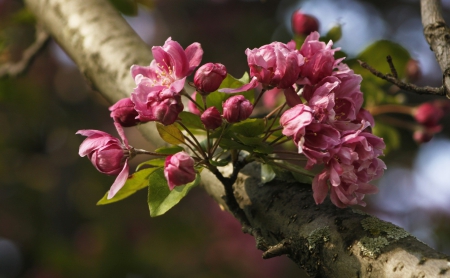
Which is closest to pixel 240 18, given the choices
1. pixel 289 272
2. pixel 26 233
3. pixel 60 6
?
pixel 289 272

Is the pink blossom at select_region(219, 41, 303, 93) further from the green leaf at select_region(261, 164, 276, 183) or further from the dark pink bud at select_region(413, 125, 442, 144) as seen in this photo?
the dark pink bud at select_region(413, 125, 442, 144)

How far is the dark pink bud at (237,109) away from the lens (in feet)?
3.05

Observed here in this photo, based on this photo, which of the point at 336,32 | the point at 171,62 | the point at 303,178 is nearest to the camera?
the point at 171,62

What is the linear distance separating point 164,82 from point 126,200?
3.76 meters

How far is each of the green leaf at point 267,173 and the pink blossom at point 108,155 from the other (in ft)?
1.05

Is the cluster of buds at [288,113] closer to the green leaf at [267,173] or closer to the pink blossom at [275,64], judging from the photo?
the pink blossom at [275,64]

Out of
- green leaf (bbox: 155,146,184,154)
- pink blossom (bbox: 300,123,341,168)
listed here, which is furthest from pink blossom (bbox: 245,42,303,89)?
green leaf (bbox: 155,146,184,154)

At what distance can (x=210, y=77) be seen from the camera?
3.16ft

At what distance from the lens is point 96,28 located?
5.37ft

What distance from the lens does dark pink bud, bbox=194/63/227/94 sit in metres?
0.96

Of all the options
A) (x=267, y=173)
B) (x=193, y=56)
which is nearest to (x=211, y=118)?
(x=193, y=56)

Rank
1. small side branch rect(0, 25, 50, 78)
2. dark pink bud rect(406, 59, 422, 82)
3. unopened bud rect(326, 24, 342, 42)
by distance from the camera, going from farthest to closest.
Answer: small side branch rect(0, 25, 50, 78) < dark pink bud rect(406, 59, 422, 82) < unopened bud rect(326, 24, 342, 42)

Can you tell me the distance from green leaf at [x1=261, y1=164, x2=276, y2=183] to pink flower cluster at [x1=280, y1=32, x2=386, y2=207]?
17cm

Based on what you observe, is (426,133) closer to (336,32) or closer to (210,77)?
(336,32)
